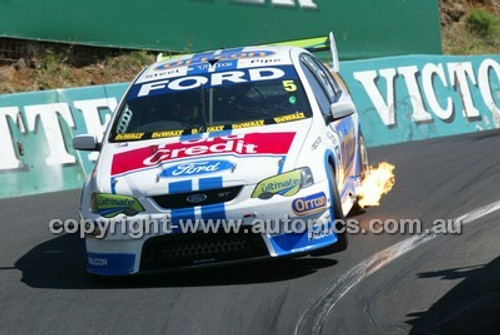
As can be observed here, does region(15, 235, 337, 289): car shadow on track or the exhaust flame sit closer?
region(15, 235, 337, 289): car shadow on track

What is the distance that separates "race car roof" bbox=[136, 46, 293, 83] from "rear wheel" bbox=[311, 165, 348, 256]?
1.48m

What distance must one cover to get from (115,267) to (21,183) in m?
5.99

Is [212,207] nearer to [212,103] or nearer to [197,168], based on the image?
[197,168]

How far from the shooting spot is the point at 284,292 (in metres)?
6.82

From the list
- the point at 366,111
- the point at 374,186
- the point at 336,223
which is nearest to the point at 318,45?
the point at 374,186

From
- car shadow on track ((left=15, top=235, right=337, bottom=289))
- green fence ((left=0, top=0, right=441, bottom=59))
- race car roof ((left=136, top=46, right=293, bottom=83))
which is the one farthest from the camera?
green fence ((left=0, top=0, right=441, bottom=59))

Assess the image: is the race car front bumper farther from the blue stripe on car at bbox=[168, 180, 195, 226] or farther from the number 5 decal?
the number 5 decal

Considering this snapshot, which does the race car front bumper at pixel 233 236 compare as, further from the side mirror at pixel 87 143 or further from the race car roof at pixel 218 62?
the race car roof at pixel 218 62

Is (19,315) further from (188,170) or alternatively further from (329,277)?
(329,277)

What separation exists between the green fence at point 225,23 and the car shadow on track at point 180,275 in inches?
301

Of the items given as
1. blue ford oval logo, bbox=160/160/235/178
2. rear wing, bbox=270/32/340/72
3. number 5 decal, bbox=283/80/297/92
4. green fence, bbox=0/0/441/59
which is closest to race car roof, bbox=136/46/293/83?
number 5 decal, bbox=283/80/297/92

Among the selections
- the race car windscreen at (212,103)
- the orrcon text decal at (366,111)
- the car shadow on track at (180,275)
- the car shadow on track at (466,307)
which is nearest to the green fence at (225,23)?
the orrcon text decal at (366,111)

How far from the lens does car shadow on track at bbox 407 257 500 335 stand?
18.5ft

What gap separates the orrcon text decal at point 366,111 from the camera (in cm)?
1301
